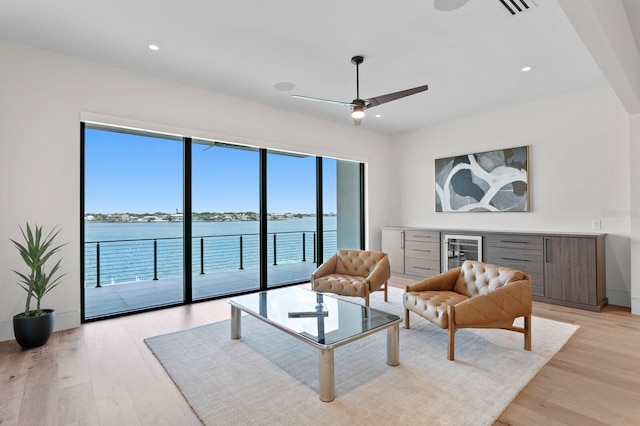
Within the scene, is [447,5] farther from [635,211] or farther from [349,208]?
[349,208]

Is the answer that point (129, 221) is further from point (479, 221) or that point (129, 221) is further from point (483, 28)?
point (479, 221)

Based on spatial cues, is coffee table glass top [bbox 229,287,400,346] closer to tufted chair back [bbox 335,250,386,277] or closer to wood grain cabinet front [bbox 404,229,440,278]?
tufted chair back [bbox 335,250,386,277]

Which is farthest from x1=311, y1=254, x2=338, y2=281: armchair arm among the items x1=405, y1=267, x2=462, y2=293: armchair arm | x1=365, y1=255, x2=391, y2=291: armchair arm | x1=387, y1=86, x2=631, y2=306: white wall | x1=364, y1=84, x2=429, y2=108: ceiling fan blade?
x1=387, y1=86, x2=631, y2=306: white wall

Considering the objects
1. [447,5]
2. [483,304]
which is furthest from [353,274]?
[447,5]

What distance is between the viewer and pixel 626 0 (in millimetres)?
2654

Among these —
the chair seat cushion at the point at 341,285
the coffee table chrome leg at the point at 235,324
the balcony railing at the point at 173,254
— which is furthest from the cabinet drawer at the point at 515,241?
the coffee table chrome leg at the point at 235,324

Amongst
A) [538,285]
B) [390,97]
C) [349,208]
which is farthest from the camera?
[349,208]

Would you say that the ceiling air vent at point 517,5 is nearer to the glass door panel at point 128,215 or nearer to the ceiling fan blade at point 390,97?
the ceiling fan blade at point 390,97

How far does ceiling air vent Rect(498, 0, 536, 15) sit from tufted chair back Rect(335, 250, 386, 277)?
2.98 metres

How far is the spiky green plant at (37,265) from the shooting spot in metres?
3.08

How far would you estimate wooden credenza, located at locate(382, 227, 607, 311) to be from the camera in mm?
4020

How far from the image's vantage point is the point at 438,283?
3.53 m

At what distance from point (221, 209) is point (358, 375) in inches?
143

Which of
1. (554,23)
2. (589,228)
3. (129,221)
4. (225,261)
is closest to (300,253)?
(225,261)
